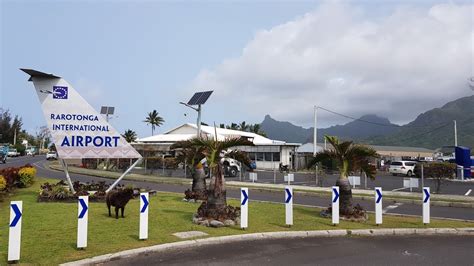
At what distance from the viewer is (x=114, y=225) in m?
10.5

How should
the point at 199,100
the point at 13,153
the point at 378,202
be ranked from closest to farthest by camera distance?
1. the point at 378,202
2. the point at 199,100
3. the point at 13,153

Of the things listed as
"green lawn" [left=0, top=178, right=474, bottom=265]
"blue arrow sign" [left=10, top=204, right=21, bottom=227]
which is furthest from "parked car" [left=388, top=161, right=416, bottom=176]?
"blue arrow sign" [left=10, top=204, right=21, bottom=227]

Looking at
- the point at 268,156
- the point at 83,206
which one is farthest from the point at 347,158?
the point at 268,156

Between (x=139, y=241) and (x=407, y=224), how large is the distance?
301 inches

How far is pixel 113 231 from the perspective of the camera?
9703 mm

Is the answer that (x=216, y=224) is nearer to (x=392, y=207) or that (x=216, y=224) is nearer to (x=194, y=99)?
(x=392, y=207)

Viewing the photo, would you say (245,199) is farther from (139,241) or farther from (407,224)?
(407,224)

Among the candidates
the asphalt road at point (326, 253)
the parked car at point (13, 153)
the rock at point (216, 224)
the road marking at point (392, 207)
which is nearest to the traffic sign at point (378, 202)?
the asphalt road at point (326, 253)

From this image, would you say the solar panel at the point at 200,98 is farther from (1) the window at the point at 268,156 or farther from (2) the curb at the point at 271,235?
(1) the window at the point at 268,156

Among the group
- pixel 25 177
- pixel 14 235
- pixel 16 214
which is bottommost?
pixel 14 235

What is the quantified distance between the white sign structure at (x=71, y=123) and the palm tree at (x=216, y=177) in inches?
233

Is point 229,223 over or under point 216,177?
under

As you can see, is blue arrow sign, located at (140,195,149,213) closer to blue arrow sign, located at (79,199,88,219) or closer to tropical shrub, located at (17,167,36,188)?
blue arrow sign, located at (79,199,88,219)

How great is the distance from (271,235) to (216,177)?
248 centimetres
